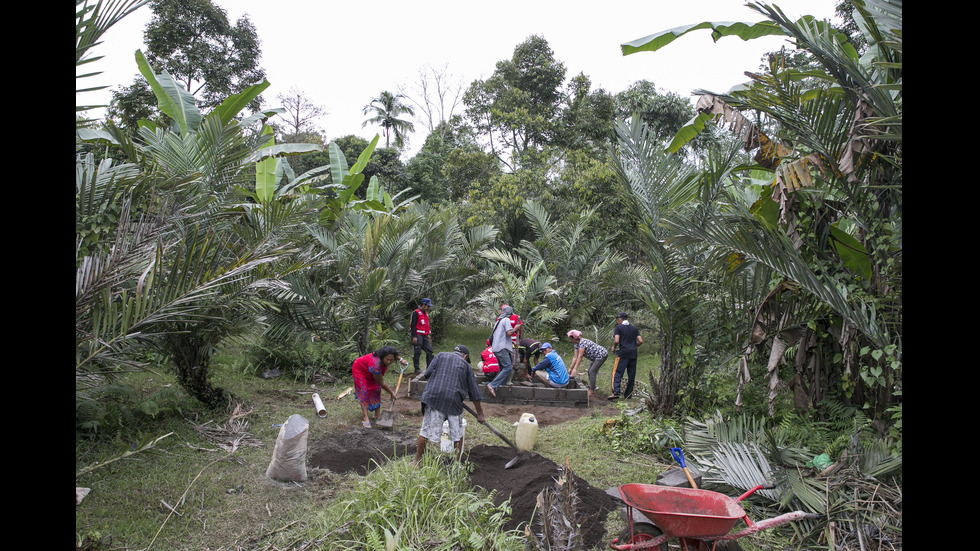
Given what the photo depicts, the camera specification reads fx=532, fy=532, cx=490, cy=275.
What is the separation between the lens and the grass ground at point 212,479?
416 cm

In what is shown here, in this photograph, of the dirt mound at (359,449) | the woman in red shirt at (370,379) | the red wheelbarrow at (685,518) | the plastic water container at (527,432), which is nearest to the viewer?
the red wheelbarrow at (685,518)

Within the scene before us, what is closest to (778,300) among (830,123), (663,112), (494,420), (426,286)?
(830,123)

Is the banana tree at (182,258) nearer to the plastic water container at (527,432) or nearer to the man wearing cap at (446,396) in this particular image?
the man wearing cap at (446,396)

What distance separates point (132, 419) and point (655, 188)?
6678mm

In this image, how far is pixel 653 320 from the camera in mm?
13750

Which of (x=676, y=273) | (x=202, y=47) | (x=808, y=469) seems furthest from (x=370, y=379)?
(x=202, y=47)

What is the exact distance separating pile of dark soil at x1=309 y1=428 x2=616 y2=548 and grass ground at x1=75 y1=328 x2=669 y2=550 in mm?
268

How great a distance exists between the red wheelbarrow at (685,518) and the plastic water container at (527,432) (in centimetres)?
193

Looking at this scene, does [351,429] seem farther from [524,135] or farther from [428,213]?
[524,135]

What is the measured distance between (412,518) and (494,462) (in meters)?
1.84

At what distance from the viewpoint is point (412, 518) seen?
161 inches

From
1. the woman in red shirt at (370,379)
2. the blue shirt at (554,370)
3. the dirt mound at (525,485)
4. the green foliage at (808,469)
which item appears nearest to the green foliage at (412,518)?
the dirt mound at (525,485)

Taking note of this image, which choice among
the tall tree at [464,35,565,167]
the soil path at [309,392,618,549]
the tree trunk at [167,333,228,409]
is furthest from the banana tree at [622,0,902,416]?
the tall tree at [464,35,565,167]

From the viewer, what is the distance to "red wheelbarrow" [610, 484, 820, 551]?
3.31 metres
